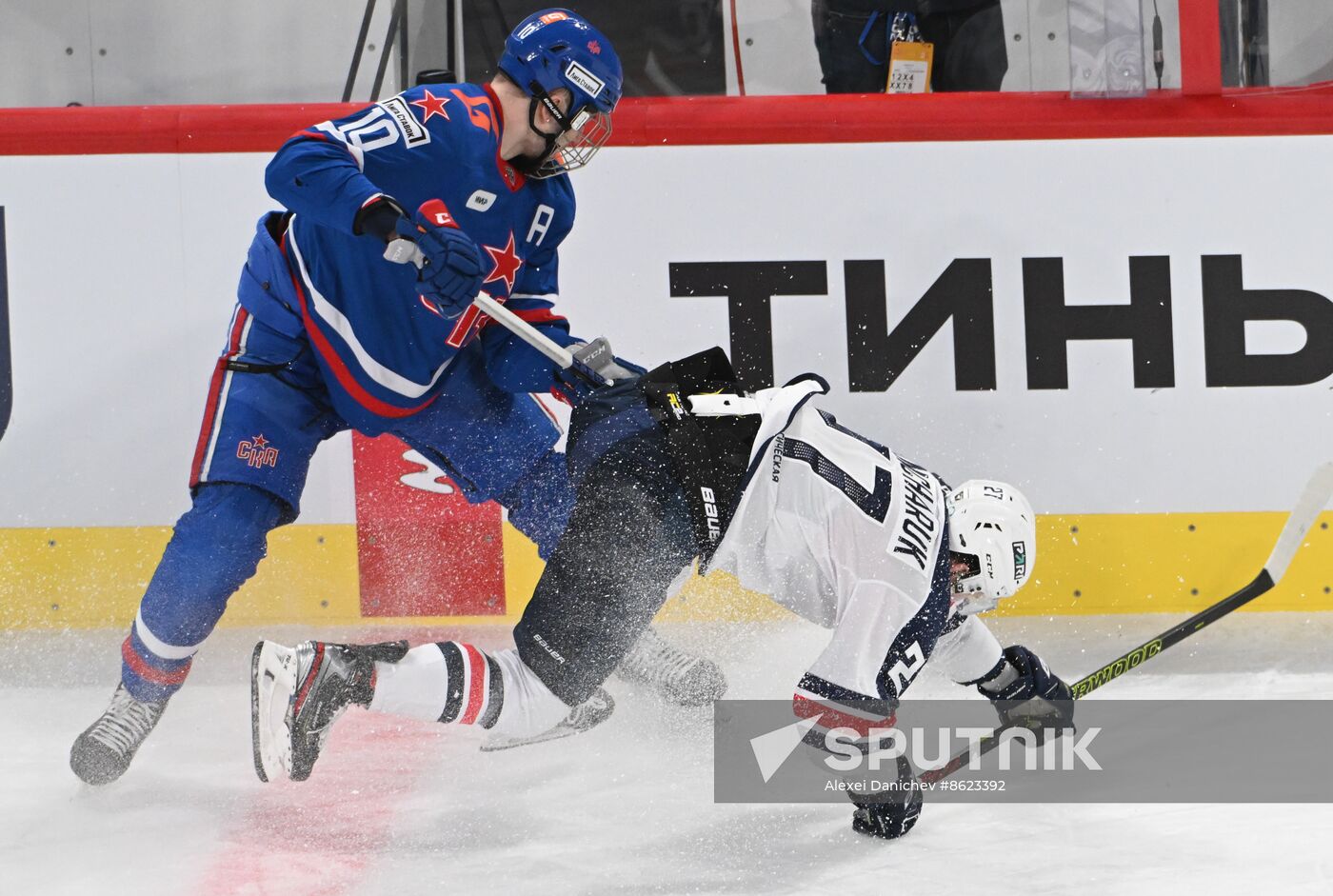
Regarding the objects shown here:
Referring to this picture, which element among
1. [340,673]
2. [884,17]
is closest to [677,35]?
[884,17]

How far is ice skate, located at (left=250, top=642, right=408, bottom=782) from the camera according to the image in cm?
216

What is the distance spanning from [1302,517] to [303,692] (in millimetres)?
1907

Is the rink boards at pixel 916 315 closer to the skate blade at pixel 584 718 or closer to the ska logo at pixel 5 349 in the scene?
the ska logo at pixel 5 349

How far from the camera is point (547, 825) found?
91.3 inches

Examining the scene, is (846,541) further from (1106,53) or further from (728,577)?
(1106,53)

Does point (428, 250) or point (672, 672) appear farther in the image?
point (672, 672)

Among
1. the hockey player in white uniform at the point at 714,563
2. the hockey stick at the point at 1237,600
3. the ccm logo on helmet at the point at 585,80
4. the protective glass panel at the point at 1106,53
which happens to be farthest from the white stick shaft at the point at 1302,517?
the ccm logo on helmet at the point at 585,80

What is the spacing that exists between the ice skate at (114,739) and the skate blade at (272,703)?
43cm

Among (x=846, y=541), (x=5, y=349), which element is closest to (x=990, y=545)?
(x=846, y=541)

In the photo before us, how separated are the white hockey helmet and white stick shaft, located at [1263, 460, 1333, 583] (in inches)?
31.2

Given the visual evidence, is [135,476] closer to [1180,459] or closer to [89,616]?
[89,616]

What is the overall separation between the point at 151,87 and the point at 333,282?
1.03 metres

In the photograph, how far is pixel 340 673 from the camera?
216 cm

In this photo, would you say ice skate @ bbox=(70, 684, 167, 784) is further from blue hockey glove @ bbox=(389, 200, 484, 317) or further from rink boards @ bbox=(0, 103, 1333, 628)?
blue hockey glove @ bbox=(389, 200, 484, 317)
